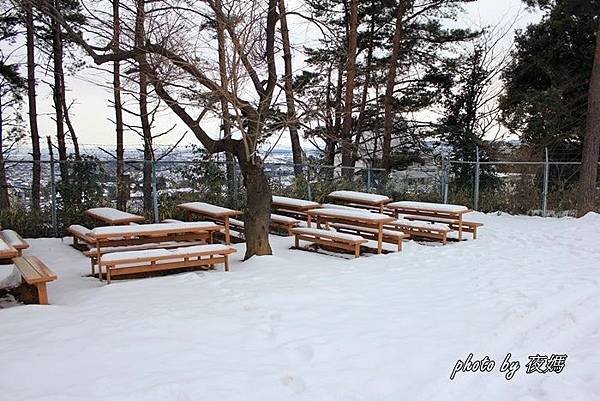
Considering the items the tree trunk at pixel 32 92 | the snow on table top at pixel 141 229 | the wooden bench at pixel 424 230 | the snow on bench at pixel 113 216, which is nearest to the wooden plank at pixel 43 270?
the snow on table top at pixel 141 229

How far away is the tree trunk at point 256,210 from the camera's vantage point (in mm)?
6832

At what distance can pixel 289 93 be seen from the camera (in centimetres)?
872

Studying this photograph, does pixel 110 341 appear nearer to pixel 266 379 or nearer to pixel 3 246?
pixel 266 379

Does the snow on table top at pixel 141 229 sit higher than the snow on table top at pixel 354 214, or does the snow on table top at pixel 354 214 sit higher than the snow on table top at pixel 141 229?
the snow on table top at pixel 354 214

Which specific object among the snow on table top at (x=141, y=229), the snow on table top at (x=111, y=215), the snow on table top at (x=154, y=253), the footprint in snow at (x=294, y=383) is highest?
the snow on table top at (x=111, y=215)

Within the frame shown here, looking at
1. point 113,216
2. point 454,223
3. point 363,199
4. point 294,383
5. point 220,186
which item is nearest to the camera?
point 294,383

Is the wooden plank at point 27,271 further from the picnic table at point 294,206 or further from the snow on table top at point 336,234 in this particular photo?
the picnic table at point 294,206

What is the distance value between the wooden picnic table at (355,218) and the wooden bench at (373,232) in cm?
8

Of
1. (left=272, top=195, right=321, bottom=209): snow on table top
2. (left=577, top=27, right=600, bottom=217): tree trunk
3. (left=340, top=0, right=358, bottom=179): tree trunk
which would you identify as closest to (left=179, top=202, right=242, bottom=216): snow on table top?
(left=272, top=195, right=321, bottom=209): snow on table top

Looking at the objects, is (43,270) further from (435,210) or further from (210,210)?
(435,210)

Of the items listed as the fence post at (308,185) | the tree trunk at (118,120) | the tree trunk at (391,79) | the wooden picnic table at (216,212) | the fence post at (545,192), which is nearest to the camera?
the tree trunk at (118,120)

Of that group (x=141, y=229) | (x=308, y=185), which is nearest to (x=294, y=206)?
(x=308, y=185)

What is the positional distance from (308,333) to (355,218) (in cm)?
391

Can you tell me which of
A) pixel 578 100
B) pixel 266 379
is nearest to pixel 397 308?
pixel 266 379
